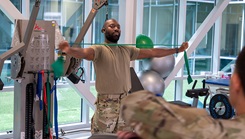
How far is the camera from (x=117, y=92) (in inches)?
125

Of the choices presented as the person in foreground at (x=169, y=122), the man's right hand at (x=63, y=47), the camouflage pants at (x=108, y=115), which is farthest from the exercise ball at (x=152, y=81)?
the person in foreground at (x=169, y=122)

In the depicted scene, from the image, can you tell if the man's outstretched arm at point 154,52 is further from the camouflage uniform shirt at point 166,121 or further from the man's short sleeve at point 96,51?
the camouflage uniform shirt at point 166,121

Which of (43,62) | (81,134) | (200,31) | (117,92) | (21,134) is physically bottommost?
(81,134)

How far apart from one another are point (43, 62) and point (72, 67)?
0.31 m

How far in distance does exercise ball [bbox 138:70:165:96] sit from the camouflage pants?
180 centimetres

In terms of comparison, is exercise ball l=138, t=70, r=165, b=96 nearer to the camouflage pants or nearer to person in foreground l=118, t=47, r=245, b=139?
the camouflage pants

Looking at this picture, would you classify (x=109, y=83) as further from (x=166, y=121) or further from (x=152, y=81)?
(x=166, y=121)

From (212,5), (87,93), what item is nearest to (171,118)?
(87,93)

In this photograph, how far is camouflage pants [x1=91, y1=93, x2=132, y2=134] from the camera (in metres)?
3.10

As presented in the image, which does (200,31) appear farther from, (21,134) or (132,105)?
(132,105)

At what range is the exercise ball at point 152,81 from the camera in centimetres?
493

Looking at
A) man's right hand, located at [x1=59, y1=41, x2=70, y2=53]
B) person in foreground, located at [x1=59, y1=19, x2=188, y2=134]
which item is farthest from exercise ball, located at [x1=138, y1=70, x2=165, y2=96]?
man's right hand, located at [x1=59, y1=41, x2=70, y2=53]

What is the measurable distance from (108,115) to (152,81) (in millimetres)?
1929

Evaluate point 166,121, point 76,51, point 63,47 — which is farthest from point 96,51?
point 166,121
